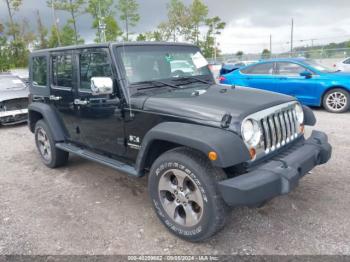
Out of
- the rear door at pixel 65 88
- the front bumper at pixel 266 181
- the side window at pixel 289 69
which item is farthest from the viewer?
the side window at pixel 289 69

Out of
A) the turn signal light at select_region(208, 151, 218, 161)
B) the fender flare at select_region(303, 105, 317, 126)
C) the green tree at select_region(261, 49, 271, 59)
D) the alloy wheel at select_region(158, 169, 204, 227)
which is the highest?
the green tree at select_region(261, 49, 271, 59)

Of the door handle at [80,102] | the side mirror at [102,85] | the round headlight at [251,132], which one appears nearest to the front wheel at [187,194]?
the round headlight at [251,132]

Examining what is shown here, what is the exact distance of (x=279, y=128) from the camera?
312 centimetres

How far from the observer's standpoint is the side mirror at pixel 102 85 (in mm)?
3230

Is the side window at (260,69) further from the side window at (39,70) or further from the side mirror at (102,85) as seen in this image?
the side mirror at (102,85)

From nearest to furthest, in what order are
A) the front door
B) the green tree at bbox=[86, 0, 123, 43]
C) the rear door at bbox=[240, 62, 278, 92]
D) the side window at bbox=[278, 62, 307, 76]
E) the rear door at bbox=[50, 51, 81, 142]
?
the front door → the rear door at bbox=[50, 51, 81, 142] → the side window at bbox=[278, 62, 307, 76] → the rear door at bbox=[240, 62, 278, 92] → the green tree at bbox=[86, 0, 123, 43]

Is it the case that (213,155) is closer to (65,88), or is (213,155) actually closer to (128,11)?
(65,88)

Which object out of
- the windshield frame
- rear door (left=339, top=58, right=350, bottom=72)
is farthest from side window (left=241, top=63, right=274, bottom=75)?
rear door (left=339, top=58, right=350, bottom=72)

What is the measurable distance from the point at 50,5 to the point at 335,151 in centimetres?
2918

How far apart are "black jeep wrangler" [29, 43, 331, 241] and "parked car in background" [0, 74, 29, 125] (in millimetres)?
4605

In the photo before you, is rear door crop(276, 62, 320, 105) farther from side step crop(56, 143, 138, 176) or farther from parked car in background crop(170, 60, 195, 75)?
side step crop(56, 143, 138, 176)

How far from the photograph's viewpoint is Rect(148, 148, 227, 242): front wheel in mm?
2691

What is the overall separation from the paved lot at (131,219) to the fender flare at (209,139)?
96cm

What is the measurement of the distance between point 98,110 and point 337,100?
22.5 ft
